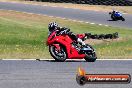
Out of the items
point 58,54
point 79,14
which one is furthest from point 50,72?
point 79,14

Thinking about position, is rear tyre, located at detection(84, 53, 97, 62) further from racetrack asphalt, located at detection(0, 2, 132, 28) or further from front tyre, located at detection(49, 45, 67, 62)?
racetrack asphalt, located at detection(0, 2, 132, 28)

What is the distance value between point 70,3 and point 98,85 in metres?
39.5

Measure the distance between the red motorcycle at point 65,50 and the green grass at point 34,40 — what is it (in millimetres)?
1346

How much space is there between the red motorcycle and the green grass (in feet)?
4.42

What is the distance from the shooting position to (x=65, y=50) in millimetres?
15078

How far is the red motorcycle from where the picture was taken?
14938 millimetres

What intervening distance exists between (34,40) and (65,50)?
31.0ft

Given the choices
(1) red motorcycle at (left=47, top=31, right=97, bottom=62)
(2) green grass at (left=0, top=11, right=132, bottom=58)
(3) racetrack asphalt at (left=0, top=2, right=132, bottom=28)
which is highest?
(1) red motorcycle at (left=47, top=31, right=97, bottom=62)

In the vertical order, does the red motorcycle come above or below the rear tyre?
above

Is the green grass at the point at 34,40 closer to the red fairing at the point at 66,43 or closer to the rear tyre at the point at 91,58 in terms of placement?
the red fairing at the point at 66,43

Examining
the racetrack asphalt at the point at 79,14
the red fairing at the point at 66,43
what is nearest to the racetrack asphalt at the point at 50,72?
the red fairing at the point at 66,43

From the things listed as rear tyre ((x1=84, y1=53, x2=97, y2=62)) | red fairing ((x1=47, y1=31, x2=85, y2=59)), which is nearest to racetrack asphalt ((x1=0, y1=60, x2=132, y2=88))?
rear tyre ((x1=84, y1=53, x2=97, y2=62))

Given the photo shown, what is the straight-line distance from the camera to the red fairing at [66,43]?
15.0m

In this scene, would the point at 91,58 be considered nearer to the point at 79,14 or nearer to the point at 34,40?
the point at 34,40
